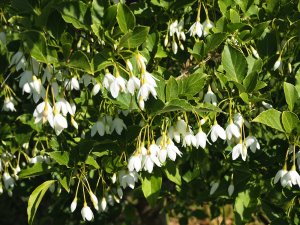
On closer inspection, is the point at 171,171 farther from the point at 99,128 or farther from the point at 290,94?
the point at 290,94

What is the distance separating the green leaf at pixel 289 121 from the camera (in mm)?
1950

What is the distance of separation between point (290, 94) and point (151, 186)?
0.76 metres

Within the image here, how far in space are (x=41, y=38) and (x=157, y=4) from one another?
0.79 meters

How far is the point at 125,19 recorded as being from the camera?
1.88m

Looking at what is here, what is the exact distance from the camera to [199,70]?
232 cm

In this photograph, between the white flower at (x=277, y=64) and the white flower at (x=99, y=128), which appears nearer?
the white flower at (x=99, y=128)

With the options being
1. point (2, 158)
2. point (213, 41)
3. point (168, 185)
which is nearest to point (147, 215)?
point (168, 185)

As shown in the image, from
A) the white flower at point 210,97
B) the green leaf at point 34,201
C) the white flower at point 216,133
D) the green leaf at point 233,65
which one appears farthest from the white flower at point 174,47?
the green leaf at point 34,201

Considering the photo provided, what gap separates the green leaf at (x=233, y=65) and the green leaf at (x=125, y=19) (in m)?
0.46

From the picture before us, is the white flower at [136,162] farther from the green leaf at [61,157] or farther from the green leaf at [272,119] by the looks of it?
the green leaf at [272,119]

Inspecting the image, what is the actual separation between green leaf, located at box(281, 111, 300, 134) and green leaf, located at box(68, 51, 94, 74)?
30.4 inches

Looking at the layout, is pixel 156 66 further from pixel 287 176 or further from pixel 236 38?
pixel 287 176

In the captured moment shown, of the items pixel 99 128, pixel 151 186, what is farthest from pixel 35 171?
pixel 151 186

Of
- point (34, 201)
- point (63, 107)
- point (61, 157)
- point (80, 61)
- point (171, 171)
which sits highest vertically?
point (80, 61)
